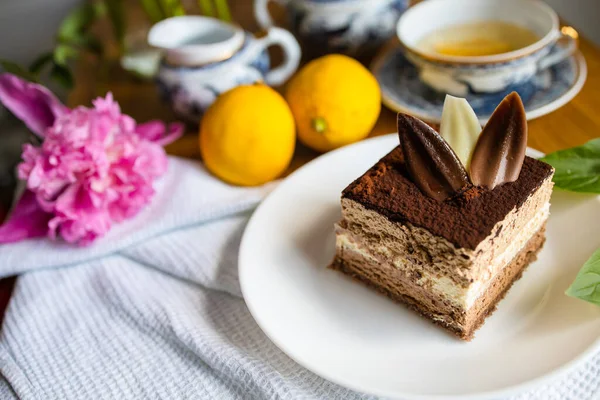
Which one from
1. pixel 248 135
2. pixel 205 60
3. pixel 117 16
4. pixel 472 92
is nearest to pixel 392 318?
pixel 248 135

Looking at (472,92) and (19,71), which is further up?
(19,71)

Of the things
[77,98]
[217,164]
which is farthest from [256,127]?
[77,98]

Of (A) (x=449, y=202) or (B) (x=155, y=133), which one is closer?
(A) (x=449, y=202)

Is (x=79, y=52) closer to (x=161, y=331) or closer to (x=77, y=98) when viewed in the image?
(x=77, y=98)

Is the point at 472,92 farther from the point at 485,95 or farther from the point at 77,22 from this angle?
the point at 77,22

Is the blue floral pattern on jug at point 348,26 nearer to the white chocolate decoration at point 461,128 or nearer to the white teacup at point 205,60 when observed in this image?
the white teacup at point 205,60

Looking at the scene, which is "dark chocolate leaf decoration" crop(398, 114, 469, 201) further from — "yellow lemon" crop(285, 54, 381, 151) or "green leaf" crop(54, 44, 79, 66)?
"green leaf" crop(54, 44, 79, 66)
